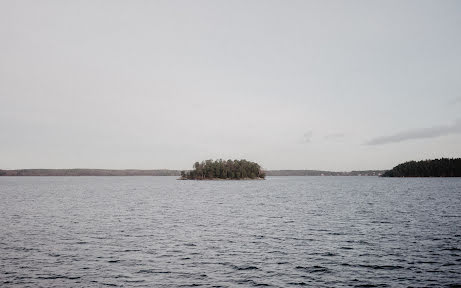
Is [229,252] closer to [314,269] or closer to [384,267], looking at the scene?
[314,269]

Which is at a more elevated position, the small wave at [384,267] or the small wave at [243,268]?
the small wave at [384,267]

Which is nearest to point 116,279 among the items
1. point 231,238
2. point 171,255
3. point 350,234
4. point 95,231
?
point 171,255

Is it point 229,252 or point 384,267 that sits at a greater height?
point 384,267

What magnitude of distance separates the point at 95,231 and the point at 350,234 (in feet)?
114

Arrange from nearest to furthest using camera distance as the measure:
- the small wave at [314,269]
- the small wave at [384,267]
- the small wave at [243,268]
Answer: the small wave at [314,269]
the small wave at [243,268]
the small wave at [384,267]

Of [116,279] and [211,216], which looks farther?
[211,216]

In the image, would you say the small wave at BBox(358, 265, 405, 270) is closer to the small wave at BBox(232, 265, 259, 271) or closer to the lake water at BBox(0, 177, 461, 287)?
the lake water at BBox(0, 177, 461, 287)

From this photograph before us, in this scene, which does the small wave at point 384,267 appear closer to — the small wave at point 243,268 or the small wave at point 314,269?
the small wave at point 314,269

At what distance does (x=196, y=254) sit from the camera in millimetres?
34875

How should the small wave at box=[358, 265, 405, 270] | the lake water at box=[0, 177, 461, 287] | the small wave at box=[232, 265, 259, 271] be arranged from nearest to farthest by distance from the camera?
the lake water at box=[0, 177, 461, 287] → the small wave at box=[232, 265, 259, 271] → the small wave at box=[358, 265, 405, 270]

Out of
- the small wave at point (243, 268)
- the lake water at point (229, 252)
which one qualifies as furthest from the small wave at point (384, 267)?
the small wave at point (243, 268)

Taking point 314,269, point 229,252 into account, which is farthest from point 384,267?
point 229,252


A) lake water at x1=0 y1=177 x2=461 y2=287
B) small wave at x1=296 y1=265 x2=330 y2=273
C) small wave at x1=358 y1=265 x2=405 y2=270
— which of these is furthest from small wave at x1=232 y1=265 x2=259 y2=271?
small wave at x1=358 y1=265 x2=405 y2=270

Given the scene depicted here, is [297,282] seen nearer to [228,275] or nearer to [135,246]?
[228,275]
